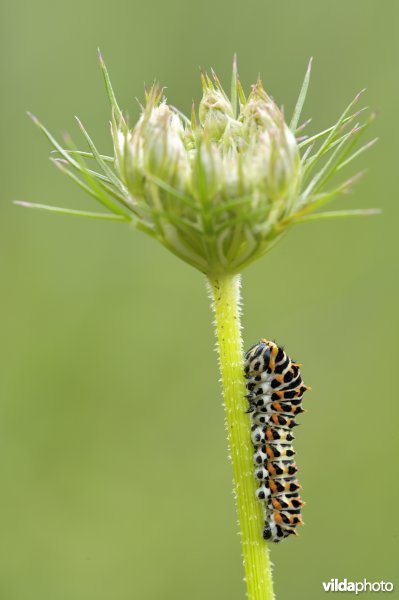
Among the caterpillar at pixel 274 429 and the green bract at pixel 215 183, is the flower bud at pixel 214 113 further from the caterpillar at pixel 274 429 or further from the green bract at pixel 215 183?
the caterpillar at pixel 274 429

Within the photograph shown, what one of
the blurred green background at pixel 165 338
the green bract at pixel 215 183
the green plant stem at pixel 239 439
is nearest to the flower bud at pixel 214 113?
the green bract at pixel 215 183

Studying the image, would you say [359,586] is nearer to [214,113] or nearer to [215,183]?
[214,113]

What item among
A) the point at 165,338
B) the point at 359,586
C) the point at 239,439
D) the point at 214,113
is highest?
the point at 165,338

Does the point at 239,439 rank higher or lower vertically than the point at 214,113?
lower

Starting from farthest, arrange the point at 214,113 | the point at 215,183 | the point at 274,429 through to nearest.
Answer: the point at 274,429 → the point at 214,113 → the point at 215,183

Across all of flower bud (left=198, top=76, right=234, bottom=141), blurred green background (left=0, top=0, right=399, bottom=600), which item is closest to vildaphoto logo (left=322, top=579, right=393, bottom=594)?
blurred green background (left=0, top=0, right=399, bottom=600)

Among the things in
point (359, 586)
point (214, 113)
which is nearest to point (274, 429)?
point (214, 113)
